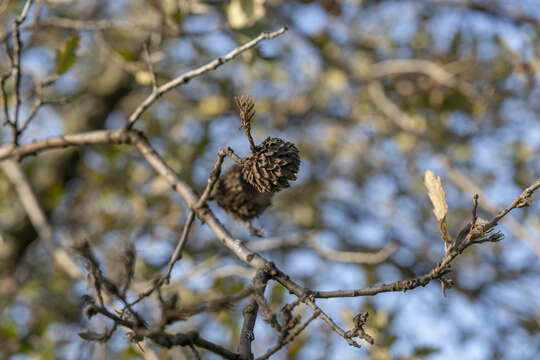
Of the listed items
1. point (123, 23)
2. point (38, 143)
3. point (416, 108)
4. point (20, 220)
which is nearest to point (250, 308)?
point (38, 143)

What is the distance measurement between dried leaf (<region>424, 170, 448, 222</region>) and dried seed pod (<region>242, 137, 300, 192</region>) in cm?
34

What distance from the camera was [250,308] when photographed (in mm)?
1026

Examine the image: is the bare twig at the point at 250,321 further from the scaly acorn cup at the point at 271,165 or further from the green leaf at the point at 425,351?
the green leaf at the point at 425,351

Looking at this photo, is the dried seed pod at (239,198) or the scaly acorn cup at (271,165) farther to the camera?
the dried seed pod at (239,198)

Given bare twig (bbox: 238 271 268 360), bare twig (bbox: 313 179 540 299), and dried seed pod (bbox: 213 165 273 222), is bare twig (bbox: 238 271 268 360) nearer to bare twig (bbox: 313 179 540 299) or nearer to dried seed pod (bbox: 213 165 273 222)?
bare twig (bbox: 313 179 540 299)

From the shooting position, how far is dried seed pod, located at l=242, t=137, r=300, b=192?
1.19m

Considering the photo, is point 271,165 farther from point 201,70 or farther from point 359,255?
point 359,255

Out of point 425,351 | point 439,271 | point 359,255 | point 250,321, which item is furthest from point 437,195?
point 425,351

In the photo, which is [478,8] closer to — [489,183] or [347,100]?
[347,100]

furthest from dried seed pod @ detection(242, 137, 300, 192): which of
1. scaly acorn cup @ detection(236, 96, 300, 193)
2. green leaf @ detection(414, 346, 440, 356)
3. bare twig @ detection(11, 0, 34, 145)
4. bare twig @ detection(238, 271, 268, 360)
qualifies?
green leaf @ detection(414, 346, 440, 356)

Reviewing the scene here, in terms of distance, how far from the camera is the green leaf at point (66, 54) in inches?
71.8

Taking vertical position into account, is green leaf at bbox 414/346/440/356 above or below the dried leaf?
above

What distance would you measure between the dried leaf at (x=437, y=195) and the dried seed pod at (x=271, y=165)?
34 cm

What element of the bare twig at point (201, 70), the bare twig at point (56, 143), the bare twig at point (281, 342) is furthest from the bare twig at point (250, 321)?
the bare twig at point (56, 143)
